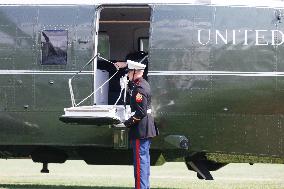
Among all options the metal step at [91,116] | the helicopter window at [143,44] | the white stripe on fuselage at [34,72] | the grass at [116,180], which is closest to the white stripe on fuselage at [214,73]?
the metal step at [91,116]

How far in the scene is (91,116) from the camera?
43.4 feet

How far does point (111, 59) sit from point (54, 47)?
233 cm

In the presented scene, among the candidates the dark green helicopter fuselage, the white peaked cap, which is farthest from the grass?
the white peaked cap

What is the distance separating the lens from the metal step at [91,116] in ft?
43.2

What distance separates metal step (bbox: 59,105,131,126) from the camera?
13172mm

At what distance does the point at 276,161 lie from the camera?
551 inches

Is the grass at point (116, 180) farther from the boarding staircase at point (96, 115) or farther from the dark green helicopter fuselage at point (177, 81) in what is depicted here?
the boarding staircase at point (96, 115)

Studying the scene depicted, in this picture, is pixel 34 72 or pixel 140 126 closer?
pixel 140 126

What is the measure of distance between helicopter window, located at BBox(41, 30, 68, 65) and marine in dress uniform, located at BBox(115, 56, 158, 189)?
1658mm

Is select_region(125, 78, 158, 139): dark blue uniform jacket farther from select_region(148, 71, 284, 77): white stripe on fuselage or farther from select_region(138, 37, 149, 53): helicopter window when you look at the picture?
select_region(138, 37, 149, 53): helicopter window

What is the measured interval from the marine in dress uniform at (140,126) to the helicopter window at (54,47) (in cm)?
166

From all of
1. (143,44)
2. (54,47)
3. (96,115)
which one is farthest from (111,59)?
(96,115)

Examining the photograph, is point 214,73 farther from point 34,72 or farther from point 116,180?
point 116,180

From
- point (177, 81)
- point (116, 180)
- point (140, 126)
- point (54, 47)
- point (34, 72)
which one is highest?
point (54, 47)
